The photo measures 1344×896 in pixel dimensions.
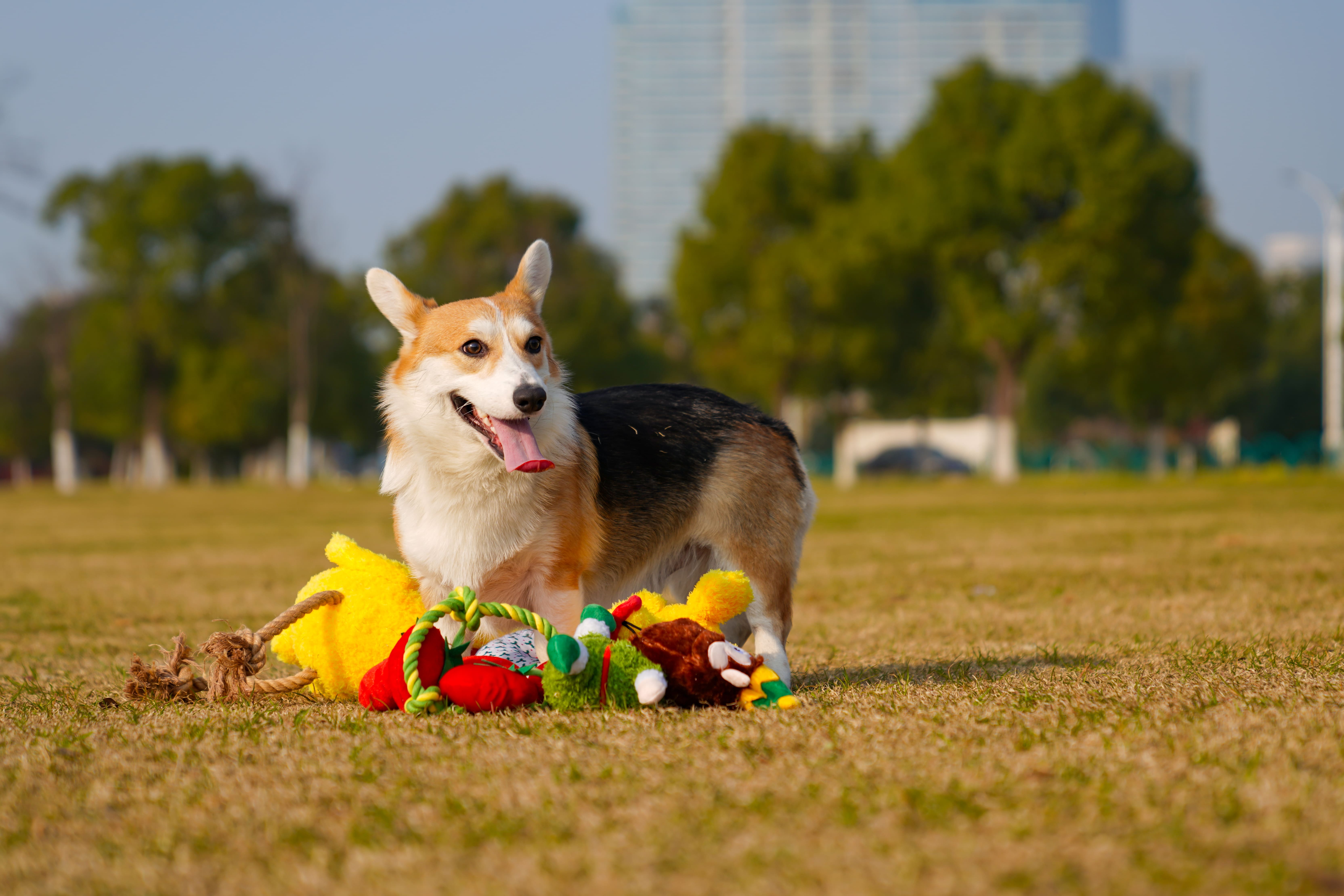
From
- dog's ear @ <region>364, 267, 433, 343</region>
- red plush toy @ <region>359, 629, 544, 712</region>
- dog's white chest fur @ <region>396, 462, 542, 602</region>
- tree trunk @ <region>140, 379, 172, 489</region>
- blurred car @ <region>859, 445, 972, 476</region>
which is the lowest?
blurred car @ <region>859, 445, 972, 476</region>

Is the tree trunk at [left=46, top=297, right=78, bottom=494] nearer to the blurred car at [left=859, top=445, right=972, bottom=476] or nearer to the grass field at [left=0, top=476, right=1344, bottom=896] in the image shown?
the blurred car at [left=859, top=445, right=972, bottom=476]

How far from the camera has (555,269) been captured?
46719 mm

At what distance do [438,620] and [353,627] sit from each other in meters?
0.48

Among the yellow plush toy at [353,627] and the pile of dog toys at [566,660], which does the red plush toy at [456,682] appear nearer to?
the pile of dog toys at [566,660]

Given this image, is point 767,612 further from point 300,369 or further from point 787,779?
point 300,369

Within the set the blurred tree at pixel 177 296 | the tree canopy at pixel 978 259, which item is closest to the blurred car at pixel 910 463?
the tree canopy at pixel 978 259

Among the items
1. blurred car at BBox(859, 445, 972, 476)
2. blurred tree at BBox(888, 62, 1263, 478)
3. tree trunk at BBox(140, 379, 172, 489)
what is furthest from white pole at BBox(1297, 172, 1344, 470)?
tree trunk at BBox(140, 379, 172, 489)

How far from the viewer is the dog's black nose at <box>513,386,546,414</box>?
4.09 m

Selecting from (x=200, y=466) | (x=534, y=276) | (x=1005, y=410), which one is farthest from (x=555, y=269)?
(x=534, y=276)

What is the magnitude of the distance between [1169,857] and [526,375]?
104 inches

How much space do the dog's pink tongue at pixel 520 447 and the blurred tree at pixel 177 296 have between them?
4699cm

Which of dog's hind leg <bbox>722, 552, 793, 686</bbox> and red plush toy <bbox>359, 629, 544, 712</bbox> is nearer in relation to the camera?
red plush toy <bbox>359, 629, 544, 712</bbox>

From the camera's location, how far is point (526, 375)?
13.6ft

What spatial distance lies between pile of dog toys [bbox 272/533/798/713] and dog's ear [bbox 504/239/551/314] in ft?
4.37
